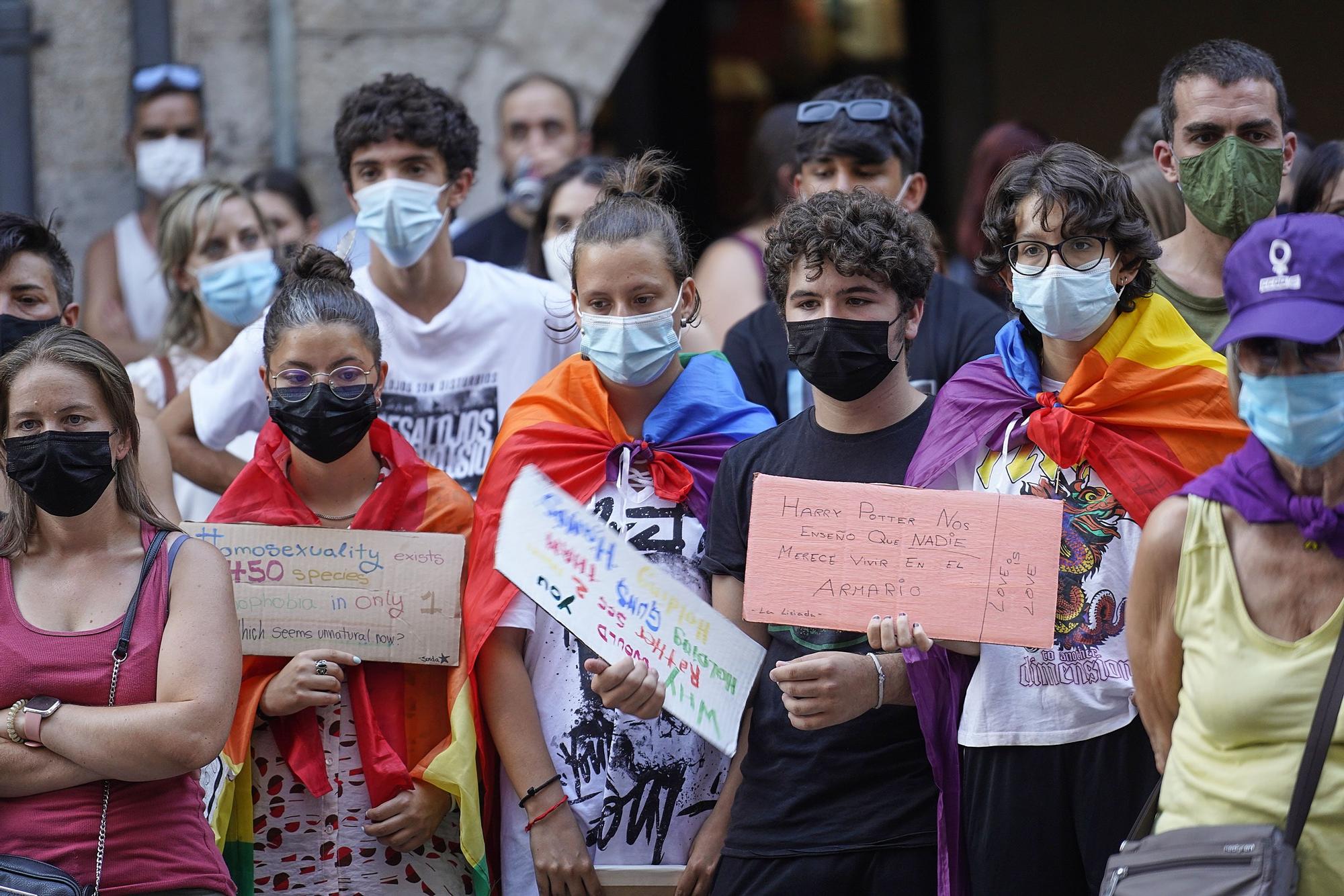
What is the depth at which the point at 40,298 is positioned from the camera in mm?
4227

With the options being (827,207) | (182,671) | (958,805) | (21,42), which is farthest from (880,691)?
Answer: (21,42)

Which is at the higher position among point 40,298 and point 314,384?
point 40,298

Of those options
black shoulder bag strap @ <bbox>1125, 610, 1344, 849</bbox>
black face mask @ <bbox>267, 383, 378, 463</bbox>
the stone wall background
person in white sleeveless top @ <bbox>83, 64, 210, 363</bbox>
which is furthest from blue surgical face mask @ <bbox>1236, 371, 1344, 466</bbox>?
the stone wall background

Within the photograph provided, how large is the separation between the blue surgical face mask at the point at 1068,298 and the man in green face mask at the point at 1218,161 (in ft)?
2.51

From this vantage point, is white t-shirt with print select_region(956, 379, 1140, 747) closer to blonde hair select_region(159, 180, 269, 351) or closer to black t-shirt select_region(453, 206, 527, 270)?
blonde hair select_region(159, 180, 269, 351)

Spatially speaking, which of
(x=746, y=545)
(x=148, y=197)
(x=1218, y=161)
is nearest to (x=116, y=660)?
(x=746, y=545)

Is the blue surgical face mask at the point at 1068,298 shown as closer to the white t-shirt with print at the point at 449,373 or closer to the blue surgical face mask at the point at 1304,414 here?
the blue surgical face mask at the point at 1304,414

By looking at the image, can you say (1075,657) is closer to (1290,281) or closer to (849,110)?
(1290,281)

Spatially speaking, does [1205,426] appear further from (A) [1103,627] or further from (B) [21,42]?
(B) [21,42]

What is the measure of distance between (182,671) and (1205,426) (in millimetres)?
2202

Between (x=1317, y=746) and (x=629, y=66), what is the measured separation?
322 inches

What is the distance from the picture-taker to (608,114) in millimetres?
10000

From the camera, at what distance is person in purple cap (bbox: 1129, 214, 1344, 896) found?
103 inches

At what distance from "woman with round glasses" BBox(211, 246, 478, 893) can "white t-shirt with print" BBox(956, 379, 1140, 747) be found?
1.24 metres
